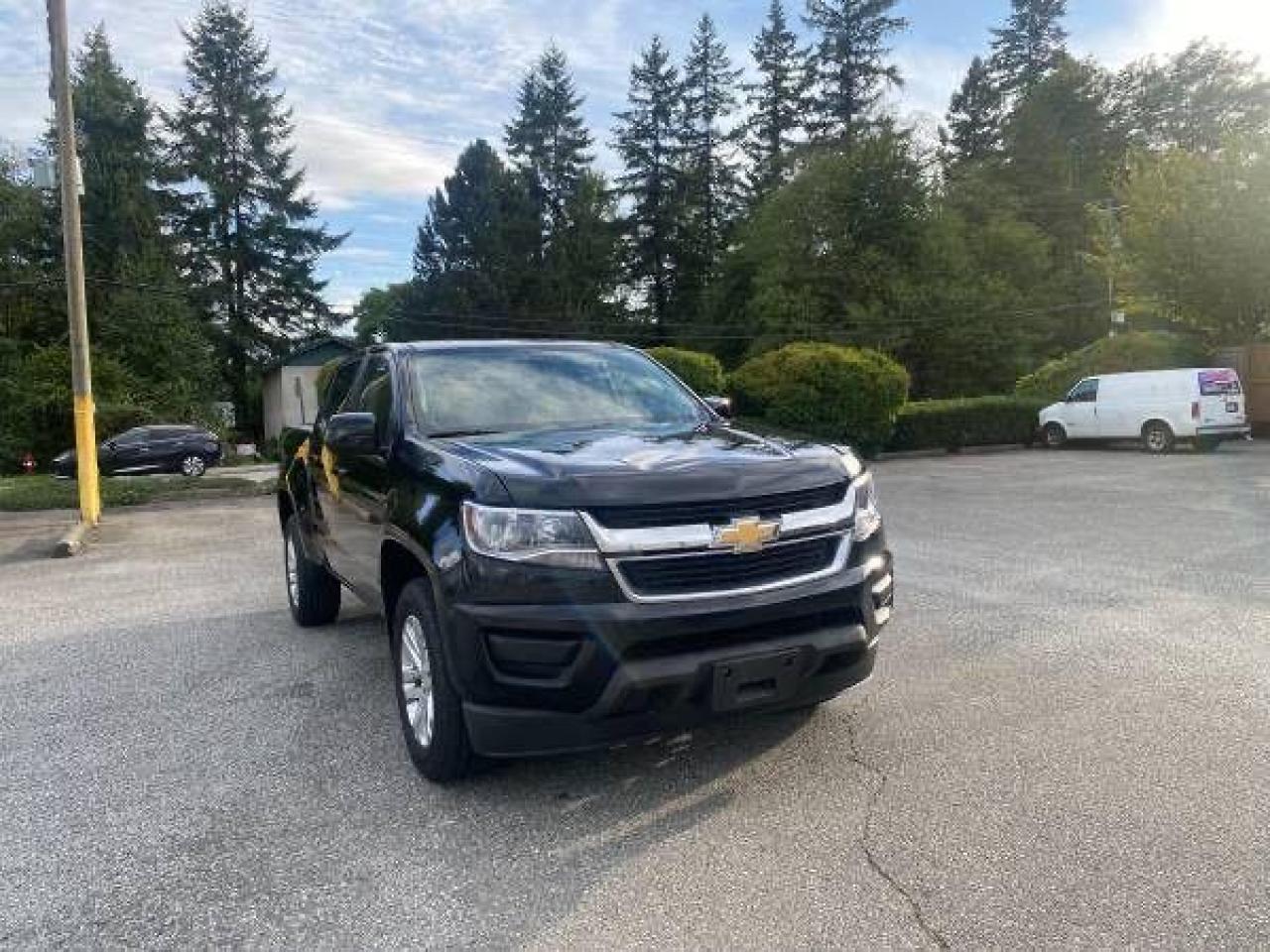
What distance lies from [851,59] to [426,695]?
5115 cm

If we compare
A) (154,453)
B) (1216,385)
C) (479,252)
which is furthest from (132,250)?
(1216,385)

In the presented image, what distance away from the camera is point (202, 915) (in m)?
2.73

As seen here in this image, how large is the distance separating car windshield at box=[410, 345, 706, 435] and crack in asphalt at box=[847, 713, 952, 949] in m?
1.69

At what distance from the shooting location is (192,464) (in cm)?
2673

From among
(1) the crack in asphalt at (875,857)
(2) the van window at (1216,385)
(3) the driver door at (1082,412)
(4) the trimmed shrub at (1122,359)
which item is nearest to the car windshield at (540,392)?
(1) the crack in asphalt at (875,857)

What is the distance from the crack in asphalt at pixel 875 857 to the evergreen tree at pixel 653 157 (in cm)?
4727

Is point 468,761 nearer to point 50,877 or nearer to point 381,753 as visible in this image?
point 381,753

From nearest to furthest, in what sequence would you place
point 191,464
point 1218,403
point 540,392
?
point 540,392, point 1218,403, point 191,464

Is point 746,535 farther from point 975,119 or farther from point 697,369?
point 975,119

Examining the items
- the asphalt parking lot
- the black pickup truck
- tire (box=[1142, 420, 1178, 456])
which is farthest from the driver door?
the black pickup truck

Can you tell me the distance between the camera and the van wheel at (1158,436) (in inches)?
786

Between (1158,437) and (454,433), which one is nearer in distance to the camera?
(454,433)

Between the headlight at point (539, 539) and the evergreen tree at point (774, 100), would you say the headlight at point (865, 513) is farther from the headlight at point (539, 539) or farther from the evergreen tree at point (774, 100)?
the evergreen tree at point (774, 100)

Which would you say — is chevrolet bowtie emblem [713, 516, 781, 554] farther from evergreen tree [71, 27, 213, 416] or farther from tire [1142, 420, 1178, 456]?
evergreen tree [71, 27, 213, 416]
